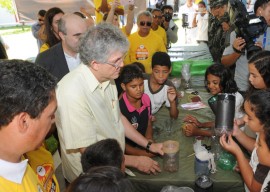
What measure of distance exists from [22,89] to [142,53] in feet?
9.92

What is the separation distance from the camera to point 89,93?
4.49 feet

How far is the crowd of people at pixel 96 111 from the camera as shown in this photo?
747mm

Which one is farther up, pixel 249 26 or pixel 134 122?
pixel 249 26

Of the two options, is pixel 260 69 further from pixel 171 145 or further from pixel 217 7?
pixel 217 7

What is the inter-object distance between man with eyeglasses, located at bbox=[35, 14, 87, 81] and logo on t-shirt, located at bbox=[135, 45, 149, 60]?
144 cm

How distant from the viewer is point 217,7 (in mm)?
4027

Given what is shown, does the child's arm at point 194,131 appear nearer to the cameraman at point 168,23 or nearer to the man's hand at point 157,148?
the man's hand at point 157,148

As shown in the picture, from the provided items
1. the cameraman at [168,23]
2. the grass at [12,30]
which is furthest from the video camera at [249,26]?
the grass at [12,30]

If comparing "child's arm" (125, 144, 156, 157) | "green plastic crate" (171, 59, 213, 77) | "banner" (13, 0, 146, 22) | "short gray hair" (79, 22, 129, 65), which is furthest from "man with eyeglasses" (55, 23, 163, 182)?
"banner" (13, 0, 146, 22)

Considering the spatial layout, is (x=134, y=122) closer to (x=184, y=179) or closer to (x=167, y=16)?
(x=184, y=179)

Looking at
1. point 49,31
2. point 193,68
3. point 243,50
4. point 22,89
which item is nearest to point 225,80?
point 243,50

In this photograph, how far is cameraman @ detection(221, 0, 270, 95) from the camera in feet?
8.33

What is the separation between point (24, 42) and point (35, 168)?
885cm

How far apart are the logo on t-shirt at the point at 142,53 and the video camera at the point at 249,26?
A: 1377mm
